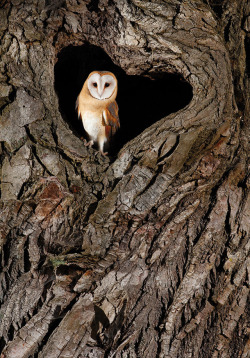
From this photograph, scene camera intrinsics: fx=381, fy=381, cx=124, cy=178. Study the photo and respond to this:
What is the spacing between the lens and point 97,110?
11.8 feet

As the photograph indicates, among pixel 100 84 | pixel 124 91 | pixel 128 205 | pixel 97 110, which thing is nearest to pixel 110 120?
pixel 97 110

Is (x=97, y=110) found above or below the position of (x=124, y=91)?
below

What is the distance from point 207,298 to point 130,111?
7.99 ft

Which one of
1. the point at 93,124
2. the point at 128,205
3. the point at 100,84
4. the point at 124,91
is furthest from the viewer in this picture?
the point at 124,91

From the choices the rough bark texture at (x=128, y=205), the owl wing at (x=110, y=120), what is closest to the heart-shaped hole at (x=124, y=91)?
the owl wing at (x=110, y=120)

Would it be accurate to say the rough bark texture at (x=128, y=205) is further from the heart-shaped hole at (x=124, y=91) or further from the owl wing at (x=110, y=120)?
the owl wing at (x=110, y=120)

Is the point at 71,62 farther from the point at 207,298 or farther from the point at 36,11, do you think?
the point at 207,298

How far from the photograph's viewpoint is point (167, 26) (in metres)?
2.31

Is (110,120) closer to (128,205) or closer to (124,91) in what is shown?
(124,91)

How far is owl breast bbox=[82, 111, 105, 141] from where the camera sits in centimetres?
355

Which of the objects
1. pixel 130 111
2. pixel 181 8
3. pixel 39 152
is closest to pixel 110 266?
pixel 39 152

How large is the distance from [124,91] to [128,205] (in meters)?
2.29

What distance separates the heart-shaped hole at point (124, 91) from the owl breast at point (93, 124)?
4.8 inches

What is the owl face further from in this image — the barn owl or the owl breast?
the owl breast
